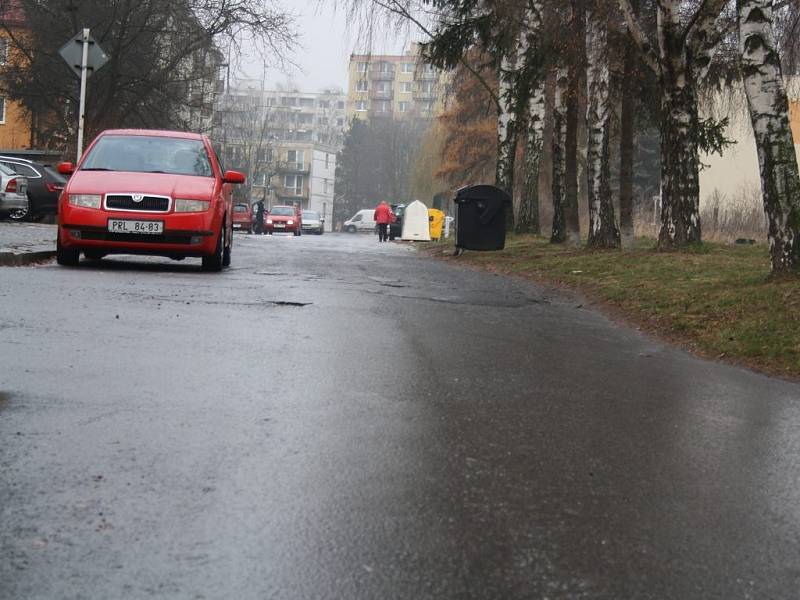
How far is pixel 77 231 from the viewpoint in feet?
47.9

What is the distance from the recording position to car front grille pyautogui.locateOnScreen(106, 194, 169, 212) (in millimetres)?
14617

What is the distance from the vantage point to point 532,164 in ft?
106

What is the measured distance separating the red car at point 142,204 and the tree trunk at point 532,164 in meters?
17.3

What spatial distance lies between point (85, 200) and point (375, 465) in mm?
10347

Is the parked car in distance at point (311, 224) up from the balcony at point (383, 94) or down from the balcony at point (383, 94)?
down

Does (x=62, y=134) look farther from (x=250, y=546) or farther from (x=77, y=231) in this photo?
(x=250, y=546)

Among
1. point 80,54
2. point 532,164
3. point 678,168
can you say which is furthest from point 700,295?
point 532,164

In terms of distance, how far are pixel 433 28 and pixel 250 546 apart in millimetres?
28612

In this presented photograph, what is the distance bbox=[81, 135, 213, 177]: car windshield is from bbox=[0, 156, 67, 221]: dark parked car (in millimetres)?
16787

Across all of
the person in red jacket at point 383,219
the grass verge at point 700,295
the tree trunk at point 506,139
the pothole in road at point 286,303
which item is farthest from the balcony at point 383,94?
the pothole in road at point 286,303

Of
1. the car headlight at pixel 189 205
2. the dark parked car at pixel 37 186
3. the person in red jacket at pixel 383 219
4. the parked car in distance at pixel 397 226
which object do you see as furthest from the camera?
the parked car in distance at pixel 397 226

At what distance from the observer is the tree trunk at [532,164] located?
106 feet

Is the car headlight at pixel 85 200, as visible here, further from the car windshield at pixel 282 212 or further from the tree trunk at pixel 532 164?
the car windshield at pixel 282 212

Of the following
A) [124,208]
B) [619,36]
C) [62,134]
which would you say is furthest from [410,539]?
[62,134]
